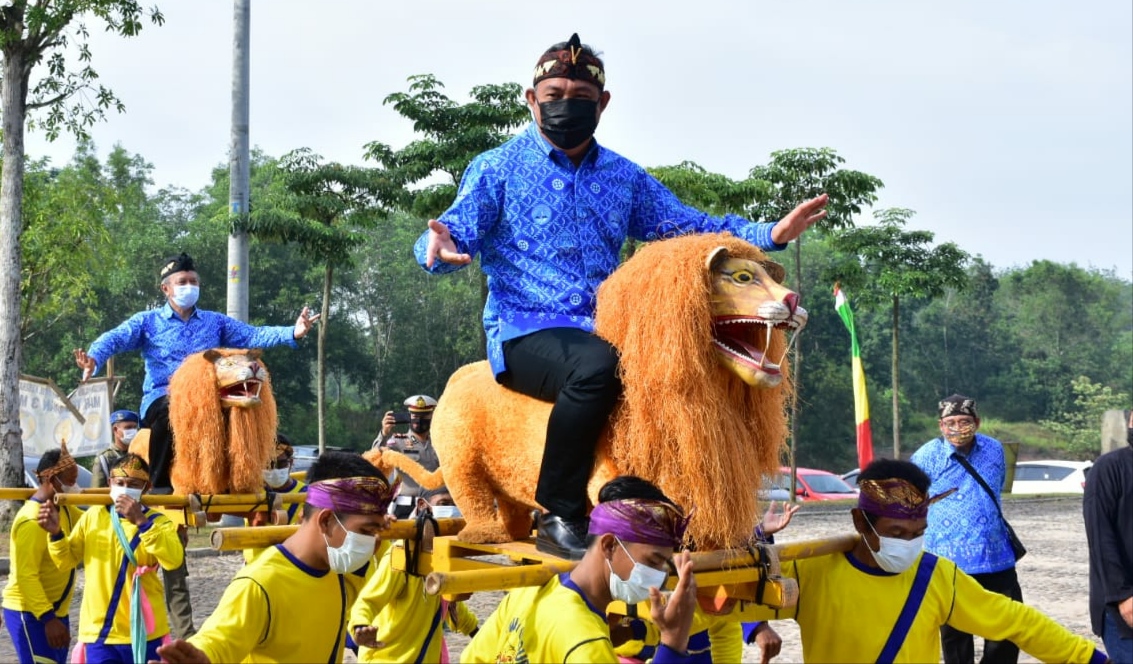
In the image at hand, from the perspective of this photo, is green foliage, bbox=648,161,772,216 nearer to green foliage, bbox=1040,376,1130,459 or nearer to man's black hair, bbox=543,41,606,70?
man's black hair, bbox=543,41,606,70

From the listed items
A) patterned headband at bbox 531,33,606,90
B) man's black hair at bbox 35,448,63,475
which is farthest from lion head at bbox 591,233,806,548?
man's black hair at bbox 35,448,63,475

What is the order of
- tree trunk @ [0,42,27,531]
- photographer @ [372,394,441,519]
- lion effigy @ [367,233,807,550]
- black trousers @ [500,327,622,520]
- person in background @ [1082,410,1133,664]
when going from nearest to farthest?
lion effigy @ [367,233,807,550] → black trousers @ [500,327,622,520] → person in background @ [1082,410,1133,664] → photographer @ [372,394,441,519] → tree trunk @ [0,42,27,531]

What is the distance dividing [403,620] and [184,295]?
3.35 meters

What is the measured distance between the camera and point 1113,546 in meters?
5.48

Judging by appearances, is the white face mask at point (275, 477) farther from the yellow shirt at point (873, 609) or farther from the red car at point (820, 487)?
the red car at point (820, 487)

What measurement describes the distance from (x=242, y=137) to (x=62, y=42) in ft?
9.74

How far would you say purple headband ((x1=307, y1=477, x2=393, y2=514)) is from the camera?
4.08 metres

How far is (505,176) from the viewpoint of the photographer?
4.44 metres

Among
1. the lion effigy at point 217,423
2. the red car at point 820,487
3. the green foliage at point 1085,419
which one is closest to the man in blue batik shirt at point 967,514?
the lion effigy at point 217,423

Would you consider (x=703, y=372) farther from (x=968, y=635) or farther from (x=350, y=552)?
(x=968, y=635)

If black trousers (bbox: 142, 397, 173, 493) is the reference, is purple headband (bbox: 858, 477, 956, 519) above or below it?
above

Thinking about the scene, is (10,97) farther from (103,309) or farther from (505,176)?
(103,309)

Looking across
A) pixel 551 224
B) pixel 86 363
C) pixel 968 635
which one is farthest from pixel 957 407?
pixel 86 363

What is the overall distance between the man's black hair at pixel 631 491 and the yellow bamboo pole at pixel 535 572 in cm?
22
